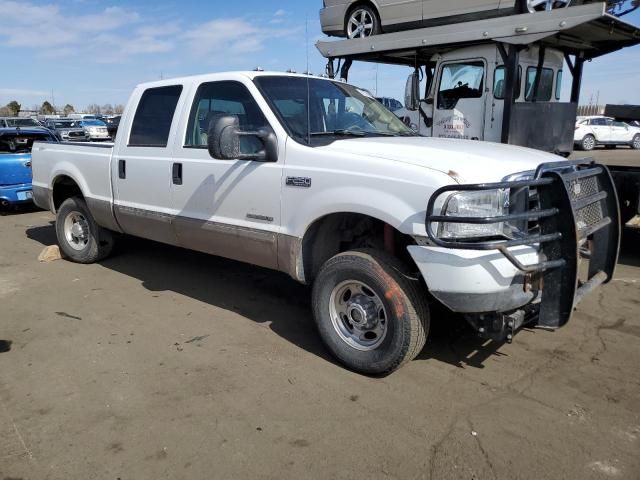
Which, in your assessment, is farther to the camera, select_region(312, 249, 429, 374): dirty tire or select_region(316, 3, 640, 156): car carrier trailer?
select_region(316, 3, 640, 156): car carrier trailer

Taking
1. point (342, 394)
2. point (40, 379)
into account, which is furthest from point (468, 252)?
point (40, 379)

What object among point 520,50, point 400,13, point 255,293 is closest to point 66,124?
point 400,13

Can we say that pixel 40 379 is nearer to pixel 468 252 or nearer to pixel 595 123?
pixel 468 252

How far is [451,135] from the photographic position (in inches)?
329

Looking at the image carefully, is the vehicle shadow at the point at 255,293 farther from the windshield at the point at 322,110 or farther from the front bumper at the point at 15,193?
the front bumper at the point at 15,193

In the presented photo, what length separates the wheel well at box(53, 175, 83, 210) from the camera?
6387 millimetres

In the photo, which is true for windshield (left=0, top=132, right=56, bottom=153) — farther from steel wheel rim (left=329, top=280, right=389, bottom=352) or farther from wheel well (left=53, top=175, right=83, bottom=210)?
steel wheel rim (left=329, top=280, right=389, bottom=352)

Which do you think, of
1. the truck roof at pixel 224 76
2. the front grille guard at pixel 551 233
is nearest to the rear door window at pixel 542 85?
the truck roof at pixel 224 76

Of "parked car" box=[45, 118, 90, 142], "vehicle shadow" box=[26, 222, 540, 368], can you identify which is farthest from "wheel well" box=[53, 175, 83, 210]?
"parked car" box=[45, 118, 90, 142]

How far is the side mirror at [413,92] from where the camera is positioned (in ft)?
27.3

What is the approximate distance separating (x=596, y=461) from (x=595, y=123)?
82.0 feet

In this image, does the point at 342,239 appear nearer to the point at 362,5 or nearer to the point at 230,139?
the point at 230,139

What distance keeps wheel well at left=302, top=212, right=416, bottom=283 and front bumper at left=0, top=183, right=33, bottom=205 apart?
770 cm

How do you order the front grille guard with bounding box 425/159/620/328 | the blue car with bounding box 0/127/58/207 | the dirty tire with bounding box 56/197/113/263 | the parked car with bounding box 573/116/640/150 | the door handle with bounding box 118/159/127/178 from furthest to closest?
the parked car with bounding box 573/116/640/150 → the blue car with bounding box 0/127/58/207 → the dirty tire with bounding box 56/197/113/263 → the door handle with bounding box 118/159/127/178 → the front grille guard with bounding box 425/159/620/328
